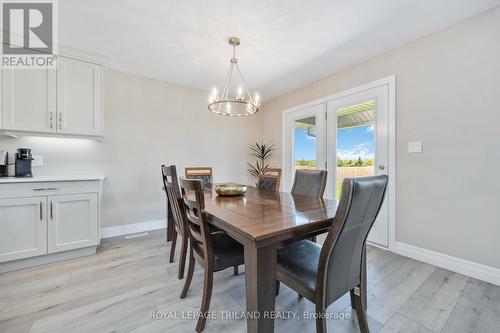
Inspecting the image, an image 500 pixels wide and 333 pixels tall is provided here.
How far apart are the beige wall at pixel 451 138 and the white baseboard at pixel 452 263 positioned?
0.16 feet

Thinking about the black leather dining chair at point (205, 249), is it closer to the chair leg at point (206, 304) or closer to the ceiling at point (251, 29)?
the chair leg at point (206, 304)

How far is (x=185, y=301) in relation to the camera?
1.55 meters

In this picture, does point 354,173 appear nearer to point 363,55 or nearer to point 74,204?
point 363,55

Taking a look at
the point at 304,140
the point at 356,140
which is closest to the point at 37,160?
the point at 304,140

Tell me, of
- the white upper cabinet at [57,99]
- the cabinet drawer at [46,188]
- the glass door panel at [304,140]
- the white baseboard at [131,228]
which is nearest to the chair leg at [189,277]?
the cabinet drawer at [46,188]

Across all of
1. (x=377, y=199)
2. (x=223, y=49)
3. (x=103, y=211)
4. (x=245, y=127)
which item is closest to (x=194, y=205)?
(x=377, y=199)

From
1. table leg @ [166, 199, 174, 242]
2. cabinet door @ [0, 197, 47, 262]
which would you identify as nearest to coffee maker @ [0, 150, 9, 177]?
cabinet door @ [0, 197, 47, 262]

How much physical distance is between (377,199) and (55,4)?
2985mm

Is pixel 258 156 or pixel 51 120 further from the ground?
pixel 51 120

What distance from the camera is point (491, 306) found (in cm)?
146

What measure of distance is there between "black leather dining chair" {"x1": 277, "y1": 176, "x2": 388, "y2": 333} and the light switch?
1648 millimetres

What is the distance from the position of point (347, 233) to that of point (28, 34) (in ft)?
11.5

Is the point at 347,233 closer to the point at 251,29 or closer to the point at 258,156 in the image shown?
the point at 251,29

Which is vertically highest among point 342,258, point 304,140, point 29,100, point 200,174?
point 29,100
